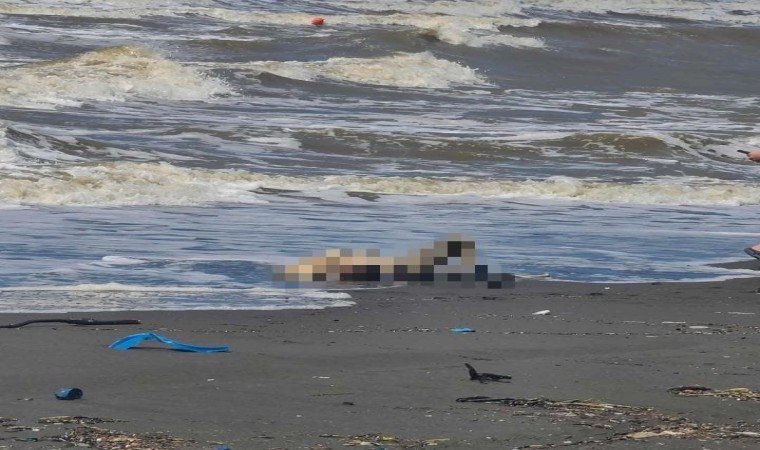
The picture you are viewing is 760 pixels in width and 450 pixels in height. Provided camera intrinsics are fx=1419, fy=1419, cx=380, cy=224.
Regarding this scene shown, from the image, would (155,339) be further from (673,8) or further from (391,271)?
(673,8)

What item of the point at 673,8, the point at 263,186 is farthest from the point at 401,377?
the point at 673,8

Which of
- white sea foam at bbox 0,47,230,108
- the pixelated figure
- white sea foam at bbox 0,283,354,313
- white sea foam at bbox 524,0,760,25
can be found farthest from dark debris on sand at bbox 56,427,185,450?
white sea foam at bbox 524,0,760,25

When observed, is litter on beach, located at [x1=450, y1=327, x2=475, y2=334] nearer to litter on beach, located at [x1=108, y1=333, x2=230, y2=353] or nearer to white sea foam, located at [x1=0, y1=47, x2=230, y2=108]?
litter on beach, located at [x1=108, y1=333, x2=230, y2=353]

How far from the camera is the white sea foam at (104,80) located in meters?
23.5

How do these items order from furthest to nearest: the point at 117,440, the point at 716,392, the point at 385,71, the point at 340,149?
the point at 385,71
the point at 340,149
the point at 716,392
the point at 117,440

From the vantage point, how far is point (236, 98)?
2584 cm

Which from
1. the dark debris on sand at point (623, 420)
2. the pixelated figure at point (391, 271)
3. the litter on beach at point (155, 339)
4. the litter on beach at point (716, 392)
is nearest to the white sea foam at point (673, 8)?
the pixelated figure at point (391, 271)

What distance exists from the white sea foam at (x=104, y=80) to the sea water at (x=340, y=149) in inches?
2.9

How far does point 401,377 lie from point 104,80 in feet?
69.7

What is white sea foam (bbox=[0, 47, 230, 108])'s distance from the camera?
23.5 m

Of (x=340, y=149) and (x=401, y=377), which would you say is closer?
(x=401, y=377)

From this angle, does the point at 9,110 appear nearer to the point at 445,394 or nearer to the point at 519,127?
the point at 519,127

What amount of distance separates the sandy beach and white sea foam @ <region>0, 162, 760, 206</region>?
6.03 metres

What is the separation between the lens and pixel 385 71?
3102 cm
